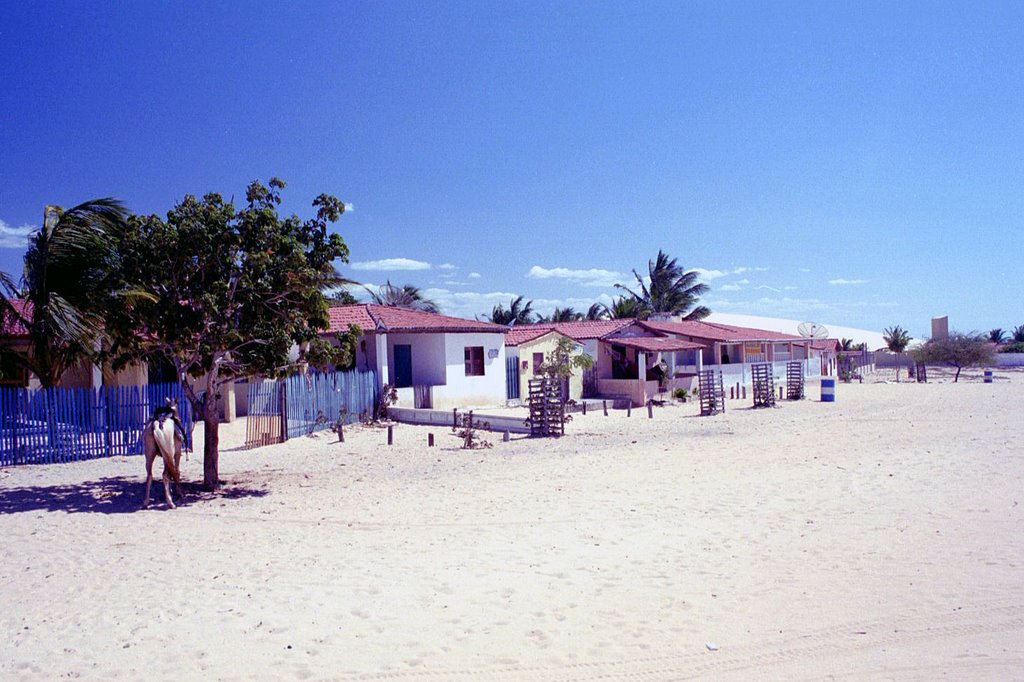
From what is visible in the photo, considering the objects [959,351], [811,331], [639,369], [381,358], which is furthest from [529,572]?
[959,351]

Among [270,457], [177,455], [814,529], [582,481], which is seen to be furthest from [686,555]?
[270,457]

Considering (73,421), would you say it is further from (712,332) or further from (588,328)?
(712,332)

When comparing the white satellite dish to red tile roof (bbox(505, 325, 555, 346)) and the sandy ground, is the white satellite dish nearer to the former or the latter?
red tile roof (bbox(505, 325, 555, 346))

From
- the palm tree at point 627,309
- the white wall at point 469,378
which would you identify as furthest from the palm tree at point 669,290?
the white wall at point 469,378

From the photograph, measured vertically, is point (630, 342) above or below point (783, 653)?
above

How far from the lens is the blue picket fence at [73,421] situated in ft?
47.0

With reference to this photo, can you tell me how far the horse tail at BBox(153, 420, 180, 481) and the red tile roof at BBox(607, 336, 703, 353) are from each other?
21.8 m

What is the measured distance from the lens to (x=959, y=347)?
161 feet

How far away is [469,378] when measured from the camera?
27047mm

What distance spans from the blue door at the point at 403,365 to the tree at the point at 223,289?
44.8 ft

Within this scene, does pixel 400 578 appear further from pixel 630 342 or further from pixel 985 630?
pixel 630 342

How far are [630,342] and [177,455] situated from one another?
22216 mm

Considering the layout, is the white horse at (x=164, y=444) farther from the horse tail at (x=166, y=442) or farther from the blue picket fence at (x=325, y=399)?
the blue picket fence at (x=325, y=399)

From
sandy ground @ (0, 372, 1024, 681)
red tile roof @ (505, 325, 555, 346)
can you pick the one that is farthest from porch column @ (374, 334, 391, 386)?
sandy ground @ (0, 372, 1024, 681)
